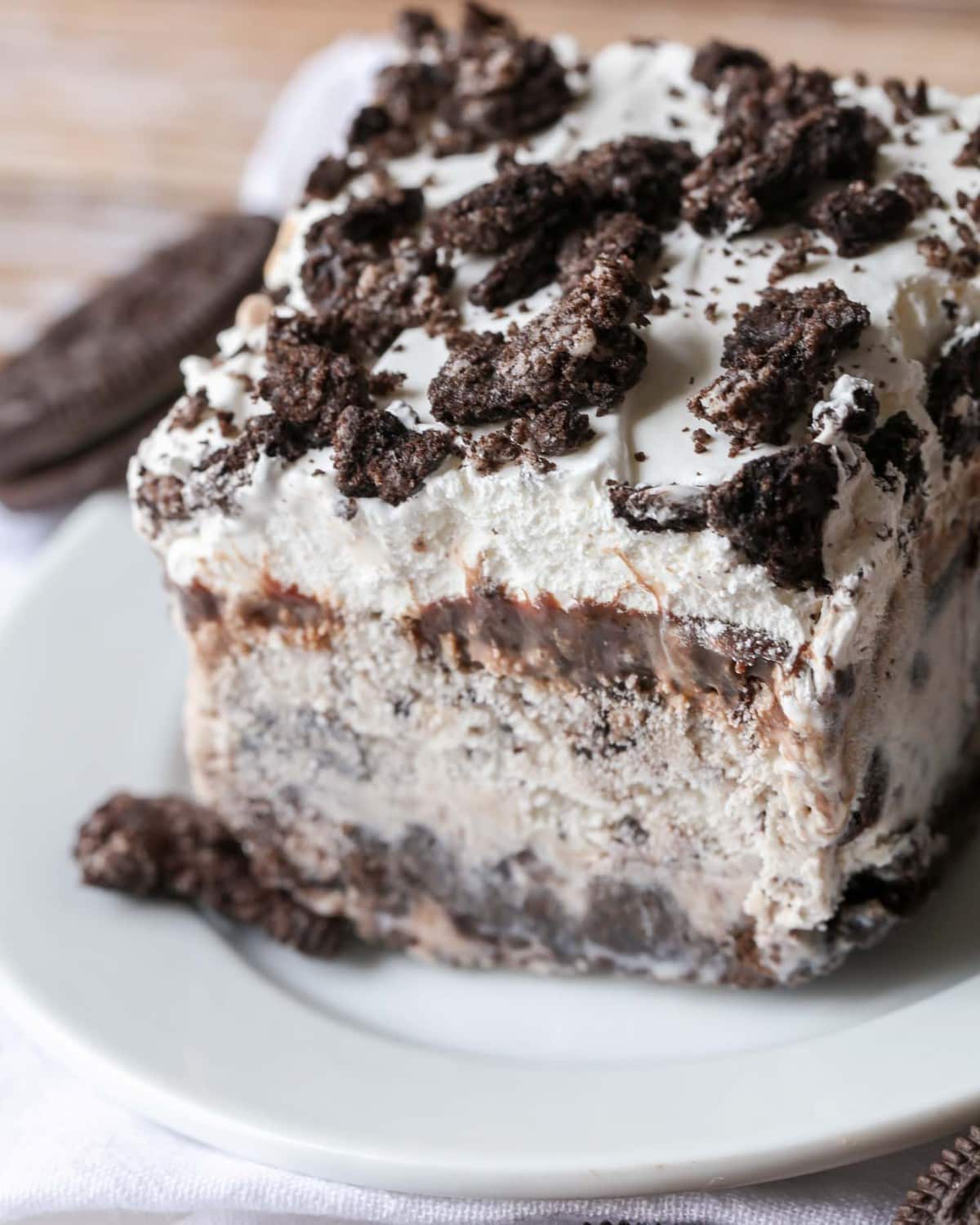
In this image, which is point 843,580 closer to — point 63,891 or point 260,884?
point 260,884

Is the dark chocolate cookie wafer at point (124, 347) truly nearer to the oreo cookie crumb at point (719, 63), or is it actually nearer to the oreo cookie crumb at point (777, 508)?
the oreo cookie crumb at point (719, 63)

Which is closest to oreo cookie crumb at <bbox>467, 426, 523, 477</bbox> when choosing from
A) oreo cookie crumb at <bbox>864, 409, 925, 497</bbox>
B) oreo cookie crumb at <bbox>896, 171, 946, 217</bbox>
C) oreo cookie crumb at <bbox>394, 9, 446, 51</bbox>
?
oreo cookie crumb at <bbox>864, 409, 925, 497</bbox>

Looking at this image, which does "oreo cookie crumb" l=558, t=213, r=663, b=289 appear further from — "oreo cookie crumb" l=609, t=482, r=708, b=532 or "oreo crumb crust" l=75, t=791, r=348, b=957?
"oreo crumb crust" l=75, t=791, r=348, b=957

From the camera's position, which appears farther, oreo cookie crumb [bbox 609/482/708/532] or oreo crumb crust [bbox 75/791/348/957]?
oreo crumb crust [bbox 75/791/348/957]

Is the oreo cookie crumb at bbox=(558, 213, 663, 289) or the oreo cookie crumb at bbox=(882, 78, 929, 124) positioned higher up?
the oreo cookie crumb at bbox=(882, 78, 929, 124)

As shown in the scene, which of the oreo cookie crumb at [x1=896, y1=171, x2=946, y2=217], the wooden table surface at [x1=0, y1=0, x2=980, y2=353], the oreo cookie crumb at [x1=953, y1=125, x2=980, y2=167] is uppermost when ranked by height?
the oreo cookie crumb at [x1=953, y1=125, x2=980, y2=167]

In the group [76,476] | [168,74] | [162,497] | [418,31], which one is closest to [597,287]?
[162,497]

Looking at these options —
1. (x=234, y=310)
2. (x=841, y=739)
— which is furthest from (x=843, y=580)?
(x=234, y=310)

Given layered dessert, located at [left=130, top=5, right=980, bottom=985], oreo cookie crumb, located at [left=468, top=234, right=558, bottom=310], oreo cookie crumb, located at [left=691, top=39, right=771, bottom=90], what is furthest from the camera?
oreo cookie crumb, located at [left=691, top=39, right=771, bottom=90]

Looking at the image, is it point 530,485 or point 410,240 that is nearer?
point 530,485
